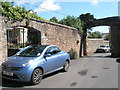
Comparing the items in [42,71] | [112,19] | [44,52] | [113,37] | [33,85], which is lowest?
[33,85]

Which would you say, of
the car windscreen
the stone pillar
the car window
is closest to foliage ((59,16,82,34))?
the stone pillar

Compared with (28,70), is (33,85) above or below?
below

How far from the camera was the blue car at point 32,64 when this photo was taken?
5.56 m

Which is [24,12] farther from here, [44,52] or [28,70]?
[28,70]

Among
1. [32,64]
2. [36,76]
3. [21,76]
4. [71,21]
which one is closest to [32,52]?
[32,64]

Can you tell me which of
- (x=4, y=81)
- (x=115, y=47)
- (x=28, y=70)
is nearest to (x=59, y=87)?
(x=28, y=70)

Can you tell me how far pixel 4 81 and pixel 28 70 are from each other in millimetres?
1411

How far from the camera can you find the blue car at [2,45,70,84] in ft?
18.2

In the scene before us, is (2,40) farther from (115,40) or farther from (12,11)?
(115,40)

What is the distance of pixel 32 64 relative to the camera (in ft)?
18.8

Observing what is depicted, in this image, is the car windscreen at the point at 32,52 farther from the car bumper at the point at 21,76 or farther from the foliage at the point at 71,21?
the foliage at the point at 71,21

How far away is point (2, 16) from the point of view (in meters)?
8.02

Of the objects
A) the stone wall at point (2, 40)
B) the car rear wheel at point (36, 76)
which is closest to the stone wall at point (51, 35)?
the stone wall at point (2, 40)

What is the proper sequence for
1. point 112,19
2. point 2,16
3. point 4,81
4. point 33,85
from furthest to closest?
point 112,19, point 2,16, point 4,81, point 33,85
